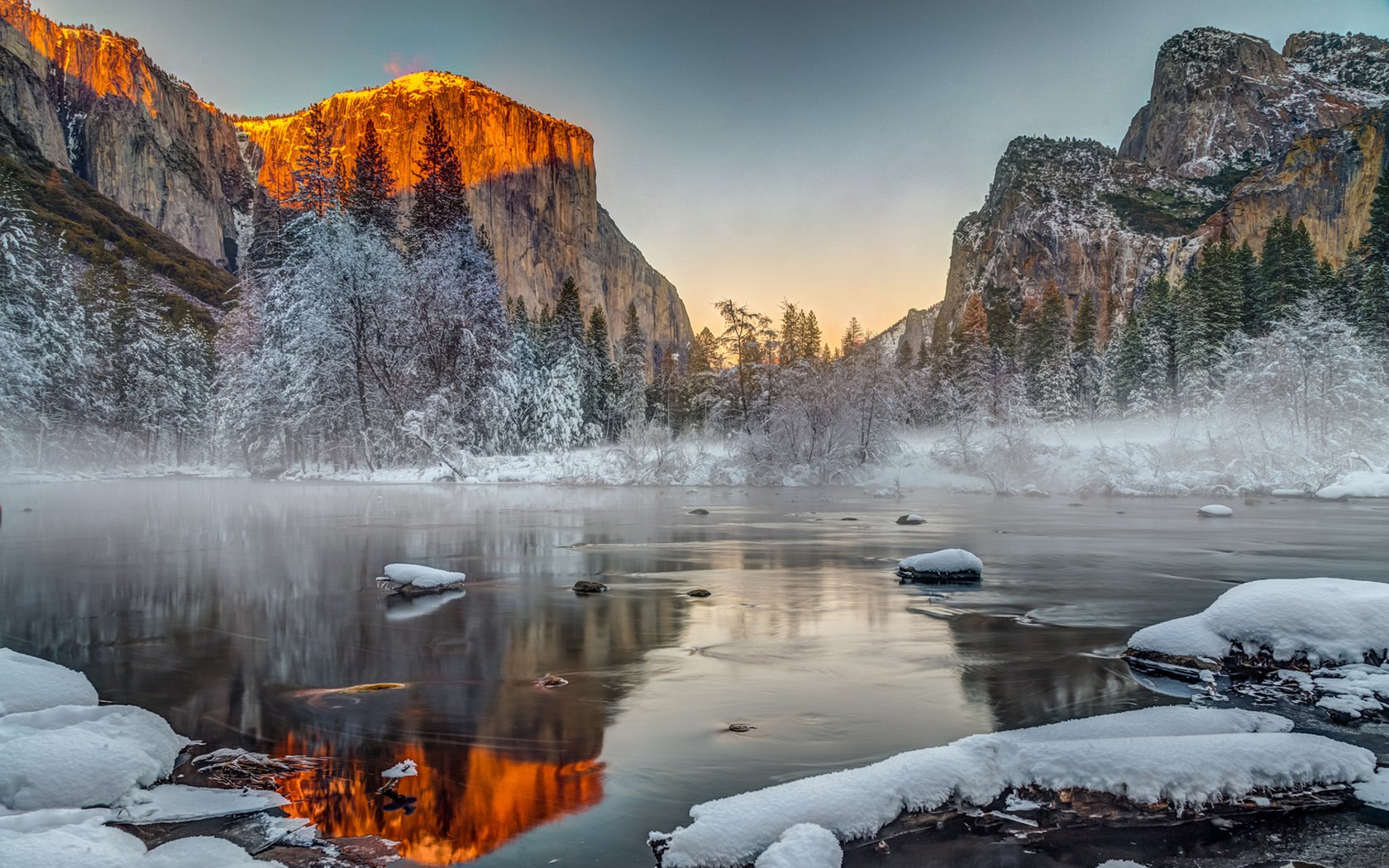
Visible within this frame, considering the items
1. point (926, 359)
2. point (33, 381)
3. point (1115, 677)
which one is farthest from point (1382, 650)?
point (926, 359)

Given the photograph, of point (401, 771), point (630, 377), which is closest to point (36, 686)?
point (401, 771)

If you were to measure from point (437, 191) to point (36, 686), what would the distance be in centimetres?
4918

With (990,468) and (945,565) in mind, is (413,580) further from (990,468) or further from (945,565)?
(990,468)

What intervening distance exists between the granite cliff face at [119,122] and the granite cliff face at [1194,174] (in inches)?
5517

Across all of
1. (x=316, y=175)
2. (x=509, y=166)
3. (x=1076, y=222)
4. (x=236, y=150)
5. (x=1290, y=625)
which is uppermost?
(x=236, y=150)

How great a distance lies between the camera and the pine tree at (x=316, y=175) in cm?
4597

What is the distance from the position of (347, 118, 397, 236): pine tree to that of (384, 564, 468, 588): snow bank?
134ft

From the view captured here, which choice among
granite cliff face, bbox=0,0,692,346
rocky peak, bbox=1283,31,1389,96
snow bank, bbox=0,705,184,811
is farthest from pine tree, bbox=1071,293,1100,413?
rocky peak, bbox=1283,31,1389,96

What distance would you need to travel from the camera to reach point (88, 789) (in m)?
3.86

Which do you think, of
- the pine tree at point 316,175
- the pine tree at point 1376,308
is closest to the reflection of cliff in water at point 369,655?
the pine tree at point 316,175

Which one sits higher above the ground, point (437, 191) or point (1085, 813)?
point (437, 191)

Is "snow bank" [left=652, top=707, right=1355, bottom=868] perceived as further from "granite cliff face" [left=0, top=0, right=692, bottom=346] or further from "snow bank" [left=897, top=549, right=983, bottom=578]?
"granite cliff face" [left=0, top=0, right=692, bottom=346]

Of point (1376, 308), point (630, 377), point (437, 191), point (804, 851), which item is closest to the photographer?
point (804, 851)

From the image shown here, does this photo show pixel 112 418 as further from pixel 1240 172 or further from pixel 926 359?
pixel 1240 172
